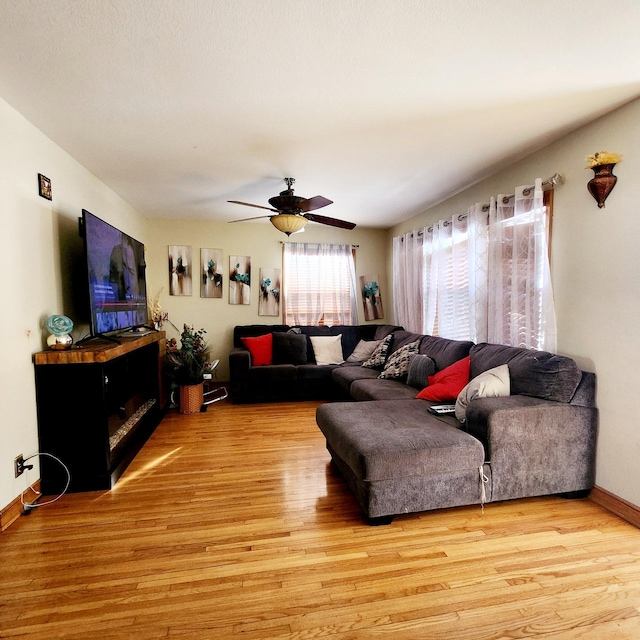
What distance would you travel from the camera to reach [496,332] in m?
3.16

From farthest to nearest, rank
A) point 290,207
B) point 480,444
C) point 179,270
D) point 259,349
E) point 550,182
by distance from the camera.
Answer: point 179,270 < point 259,349 < point 290,207 < point 550,182 < point 480,444

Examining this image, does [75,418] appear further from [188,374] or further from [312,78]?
[312,78]

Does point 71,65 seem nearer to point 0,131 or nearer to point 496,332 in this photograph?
point 0,131

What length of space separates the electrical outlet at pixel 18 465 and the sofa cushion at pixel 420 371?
2.99 meters

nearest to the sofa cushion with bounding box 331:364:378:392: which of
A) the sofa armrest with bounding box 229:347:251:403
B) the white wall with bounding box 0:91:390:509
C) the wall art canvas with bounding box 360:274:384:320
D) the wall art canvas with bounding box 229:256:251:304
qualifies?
the sofa armrest with bounding box 229:347:251:403

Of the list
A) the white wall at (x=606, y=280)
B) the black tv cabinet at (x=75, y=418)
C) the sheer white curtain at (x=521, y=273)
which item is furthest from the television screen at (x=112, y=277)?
the white wall at (x=606, y=280)

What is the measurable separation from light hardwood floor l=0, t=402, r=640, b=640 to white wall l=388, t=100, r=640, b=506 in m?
0.46

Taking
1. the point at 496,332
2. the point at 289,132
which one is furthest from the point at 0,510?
the point at 496,332

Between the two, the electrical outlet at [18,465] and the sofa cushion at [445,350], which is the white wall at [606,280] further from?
the electrical outlet at [18,465]

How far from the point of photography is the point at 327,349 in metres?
5.15

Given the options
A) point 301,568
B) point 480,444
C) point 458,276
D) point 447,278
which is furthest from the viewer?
point 447,278

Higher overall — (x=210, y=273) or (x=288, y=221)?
(x=288, y=221)

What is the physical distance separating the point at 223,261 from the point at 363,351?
2.35 metres

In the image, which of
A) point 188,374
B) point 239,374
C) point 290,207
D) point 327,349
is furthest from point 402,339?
point 188,374
